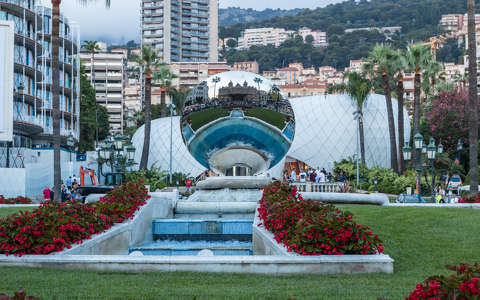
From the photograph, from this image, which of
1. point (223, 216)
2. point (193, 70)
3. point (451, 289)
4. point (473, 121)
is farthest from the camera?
point (193, 70)

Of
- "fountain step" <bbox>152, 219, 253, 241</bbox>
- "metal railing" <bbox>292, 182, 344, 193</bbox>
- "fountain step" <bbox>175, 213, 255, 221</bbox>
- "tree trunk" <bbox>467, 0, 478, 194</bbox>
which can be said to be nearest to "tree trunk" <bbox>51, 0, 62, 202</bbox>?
"fountain step" <bbox>175, 213, 255, 221</bbox>

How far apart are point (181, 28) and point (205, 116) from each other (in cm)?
13955

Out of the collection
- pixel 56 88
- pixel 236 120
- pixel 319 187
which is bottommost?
pixel 319 187

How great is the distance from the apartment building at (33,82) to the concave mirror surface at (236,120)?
78.4ft

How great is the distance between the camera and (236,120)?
19.5 m

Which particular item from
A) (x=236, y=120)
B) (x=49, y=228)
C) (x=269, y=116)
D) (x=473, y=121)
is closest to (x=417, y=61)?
(x=473, y=121)

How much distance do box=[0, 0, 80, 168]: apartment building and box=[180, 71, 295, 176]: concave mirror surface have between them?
78.4ft

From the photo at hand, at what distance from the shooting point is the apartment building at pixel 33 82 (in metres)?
46.9

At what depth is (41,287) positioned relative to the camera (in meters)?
7.31

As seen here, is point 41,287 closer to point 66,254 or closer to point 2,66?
point 66,254

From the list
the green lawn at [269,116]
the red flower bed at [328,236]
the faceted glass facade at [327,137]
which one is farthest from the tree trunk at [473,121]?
the faceted glass facade at [327,137]

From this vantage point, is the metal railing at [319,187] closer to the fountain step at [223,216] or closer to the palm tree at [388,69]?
the palm tree at [388,69]

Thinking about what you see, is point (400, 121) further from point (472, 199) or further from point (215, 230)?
point (215, 230)

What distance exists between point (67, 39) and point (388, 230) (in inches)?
2270
